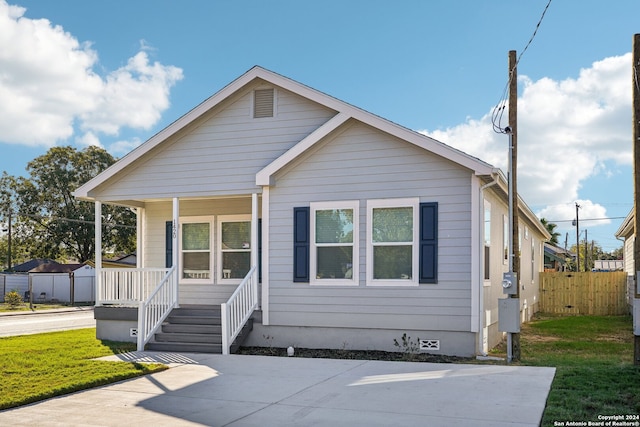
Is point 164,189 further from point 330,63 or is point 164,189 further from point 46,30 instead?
point 46,30

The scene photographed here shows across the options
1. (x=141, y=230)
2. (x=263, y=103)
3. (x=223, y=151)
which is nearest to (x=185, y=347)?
Result: (x=223, y=151)

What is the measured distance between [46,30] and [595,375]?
1641cm

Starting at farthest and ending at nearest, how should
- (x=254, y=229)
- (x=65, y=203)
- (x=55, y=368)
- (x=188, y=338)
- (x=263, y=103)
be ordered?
1. (x=65, y=203)
2. (x=263, y=103)
3. (x=254, y=229)
4. (x=188, y=338)
5. (x=55, y=368)

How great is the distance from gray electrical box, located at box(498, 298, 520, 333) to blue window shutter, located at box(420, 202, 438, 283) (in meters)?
1.25

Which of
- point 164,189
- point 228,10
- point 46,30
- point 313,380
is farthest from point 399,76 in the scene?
point 46,30

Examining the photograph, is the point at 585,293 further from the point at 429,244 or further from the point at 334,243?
the point at 334,243

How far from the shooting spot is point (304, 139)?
40.7 ft

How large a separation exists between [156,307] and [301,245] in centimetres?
319

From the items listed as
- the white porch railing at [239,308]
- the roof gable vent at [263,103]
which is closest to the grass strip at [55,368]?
the white porch railing at [239,308]

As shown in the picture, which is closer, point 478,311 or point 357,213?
point 478,311

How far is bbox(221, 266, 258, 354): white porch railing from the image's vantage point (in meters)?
11.8

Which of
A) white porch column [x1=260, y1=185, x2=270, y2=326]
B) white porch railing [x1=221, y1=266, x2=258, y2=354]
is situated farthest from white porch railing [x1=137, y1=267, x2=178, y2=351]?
white porch column [x1=260, y1=185, x2=270, y2=326]

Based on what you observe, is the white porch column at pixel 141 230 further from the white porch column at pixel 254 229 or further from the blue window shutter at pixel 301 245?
the blue window shutter at pixel 301 245

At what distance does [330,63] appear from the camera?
53.8 ft
